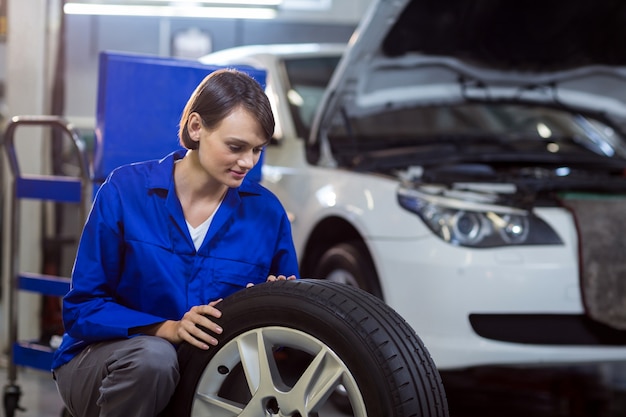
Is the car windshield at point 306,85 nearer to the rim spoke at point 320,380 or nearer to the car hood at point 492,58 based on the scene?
the car hood at point 492,58

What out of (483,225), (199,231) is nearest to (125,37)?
(483,225)

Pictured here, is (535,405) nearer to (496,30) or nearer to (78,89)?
(496,30)

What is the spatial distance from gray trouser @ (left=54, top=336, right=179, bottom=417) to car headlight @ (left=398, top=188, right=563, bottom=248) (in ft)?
5.88

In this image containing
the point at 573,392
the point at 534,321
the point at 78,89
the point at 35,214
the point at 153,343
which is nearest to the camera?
the point at 153,343

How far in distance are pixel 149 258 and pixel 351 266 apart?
1.95 meters

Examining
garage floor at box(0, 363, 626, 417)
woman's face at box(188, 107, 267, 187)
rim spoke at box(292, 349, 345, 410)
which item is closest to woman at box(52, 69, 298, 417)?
woman's face at box(188, 107, 267, 187)

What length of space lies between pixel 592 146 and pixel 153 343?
355cm

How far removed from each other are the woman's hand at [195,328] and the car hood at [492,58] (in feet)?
7.89

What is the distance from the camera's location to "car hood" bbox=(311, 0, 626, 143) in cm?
461

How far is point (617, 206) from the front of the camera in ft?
12.7

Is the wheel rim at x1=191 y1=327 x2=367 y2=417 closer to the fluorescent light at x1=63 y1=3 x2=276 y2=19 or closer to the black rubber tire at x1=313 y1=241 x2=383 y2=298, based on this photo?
the black rubber tire at x1=313 y1=241 x2=383 y2=298

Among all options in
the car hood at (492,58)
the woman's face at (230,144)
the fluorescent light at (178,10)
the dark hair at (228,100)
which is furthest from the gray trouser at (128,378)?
the fluorescent light at (178,10)

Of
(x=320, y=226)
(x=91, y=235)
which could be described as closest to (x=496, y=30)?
(x=320, y=226)

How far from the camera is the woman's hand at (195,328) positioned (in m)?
2.12
